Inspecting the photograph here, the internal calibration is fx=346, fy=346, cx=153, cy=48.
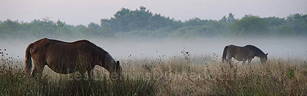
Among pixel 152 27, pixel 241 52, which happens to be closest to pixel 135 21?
pixel 152 27

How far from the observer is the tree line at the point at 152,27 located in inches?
1834

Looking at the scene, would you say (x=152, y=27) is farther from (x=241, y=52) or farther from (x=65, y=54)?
(x=65, y=54)

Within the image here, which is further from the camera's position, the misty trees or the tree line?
the misty trees

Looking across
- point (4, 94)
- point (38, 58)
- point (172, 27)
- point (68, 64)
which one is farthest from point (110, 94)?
point (172, 27)

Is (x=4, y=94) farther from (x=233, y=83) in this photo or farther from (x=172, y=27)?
(x=172, y=27)

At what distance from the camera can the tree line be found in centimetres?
4659

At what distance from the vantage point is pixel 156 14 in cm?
6925

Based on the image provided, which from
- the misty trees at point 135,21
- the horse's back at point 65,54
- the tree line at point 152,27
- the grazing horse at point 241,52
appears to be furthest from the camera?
the misty trees at point 135,21

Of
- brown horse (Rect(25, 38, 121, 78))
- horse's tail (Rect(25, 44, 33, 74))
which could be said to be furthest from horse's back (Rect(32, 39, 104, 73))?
horse's tail (Rect(25, 44, 33, 74))

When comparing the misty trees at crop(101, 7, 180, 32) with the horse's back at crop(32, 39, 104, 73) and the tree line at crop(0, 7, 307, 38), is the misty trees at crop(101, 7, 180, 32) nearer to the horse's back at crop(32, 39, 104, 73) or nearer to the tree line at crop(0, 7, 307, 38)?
the tree line at crop(0, 7, 307, 38)

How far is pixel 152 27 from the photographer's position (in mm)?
66938

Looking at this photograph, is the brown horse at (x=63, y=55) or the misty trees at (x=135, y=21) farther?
the misty trees at (x=135, y=21)

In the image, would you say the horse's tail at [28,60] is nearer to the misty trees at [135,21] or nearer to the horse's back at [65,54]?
the horse's back at [65,54]

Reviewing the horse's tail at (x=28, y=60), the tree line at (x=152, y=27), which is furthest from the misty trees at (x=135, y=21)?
the horse's tail at (x=28, y=60)
